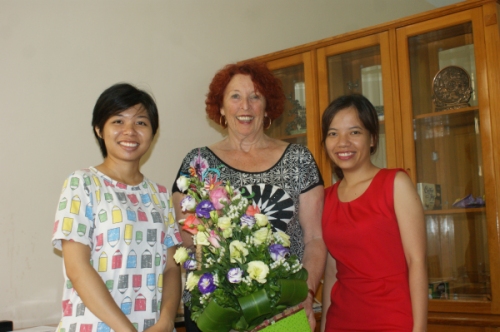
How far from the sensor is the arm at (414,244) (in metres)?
Result: 1.69

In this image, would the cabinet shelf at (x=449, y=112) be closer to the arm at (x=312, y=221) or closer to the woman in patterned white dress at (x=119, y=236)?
the arm at (x=312, y=221)

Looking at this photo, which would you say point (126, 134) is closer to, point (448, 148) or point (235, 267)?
point (235, 267)

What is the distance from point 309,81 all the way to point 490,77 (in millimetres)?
1035

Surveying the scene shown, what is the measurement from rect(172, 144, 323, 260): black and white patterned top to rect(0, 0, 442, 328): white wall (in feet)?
2.87

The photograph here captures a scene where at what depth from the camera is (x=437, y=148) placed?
294cm

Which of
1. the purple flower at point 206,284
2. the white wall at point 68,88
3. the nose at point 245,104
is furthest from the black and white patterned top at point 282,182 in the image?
the white wall at point 68,88

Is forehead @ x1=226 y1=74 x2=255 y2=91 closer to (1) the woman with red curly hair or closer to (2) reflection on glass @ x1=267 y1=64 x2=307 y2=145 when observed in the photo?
(1) the woman with red curly hair

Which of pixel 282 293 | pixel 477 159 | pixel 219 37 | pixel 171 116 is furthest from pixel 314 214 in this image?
pixel 219 37

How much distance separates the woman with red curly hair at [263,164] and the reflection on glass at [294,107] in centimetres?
126

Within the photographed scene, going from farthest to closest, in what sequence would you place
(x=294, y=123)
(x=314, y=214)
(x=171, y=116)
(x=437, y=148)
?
(x=294, y=123) < (x=171, y=116) < (x=437, y=148) < (x=314, y=214)

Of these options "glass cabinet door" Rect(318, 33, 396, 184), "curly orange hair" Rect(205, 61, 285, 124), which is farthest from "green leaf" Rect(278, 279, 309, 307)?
"glass cabinet door" Rect(318, 33, 396, 184)

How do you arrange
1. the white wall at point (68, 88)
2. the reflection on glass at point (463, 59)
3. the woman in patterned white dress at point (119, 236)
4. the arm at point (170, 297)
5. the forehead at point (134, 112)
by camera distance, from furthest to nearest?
the reflection on glass at point (463, 59), the white wall at point (68, 88), the forehead at point (134, 112), the arm at point (170, 297), the woman in patterned white dress at point (119, 236)

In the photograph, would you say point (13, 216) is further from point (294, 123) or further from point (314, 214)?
point (294, 123)

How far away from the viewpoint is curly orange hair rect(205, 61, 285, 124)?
6.68ft
